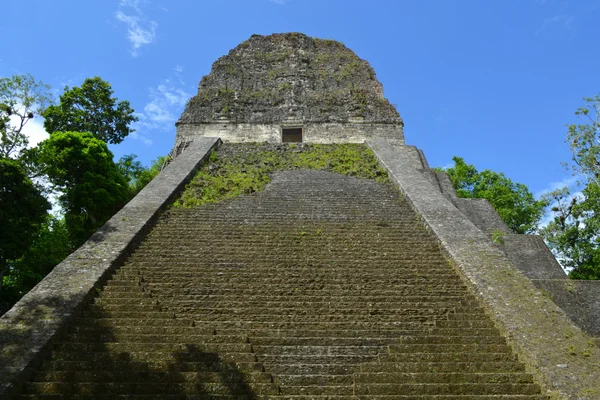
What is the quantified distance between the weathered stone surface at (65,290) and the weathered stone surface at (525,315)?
15.6 ft

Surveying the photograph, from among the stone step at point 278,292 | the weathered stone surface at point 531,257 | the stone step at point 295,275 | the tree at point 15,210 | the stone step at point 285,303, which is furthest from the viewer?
the weathered stone surface at point 531,257

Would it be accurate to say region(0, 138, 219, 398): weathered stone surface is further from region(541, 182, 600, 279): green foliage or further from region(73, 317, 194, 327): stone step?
region(541, 182, 600, 279): green foliage

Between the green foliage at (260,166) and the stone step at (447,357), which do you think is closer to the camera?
the stone step at (447,357)

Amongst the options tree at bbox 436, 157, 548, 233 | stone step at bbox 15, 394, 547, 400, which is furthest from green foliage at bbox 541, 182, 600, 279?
stone step at bbox 15, 394, 547, 400

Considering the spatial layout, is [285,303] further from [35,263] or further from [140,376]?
[35,263]

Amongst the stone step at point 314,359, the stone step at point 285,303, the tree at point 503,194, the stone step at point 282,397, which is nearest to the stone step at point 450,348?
the stone step at point 314,359

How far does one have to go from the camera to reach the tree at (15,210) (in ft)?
25.9

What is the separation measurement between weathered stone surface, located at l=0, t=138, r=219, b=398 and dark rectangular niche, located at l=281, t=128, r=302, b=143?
299 inches

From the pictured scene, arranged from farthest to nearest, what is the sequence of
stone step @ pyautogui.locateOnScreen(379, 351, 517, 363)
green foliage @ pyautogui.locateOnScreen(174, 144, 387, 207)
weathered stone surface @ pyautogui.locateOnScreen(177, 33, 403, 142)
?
weathered stone surface @ pyautogui.locateOnScreen(177, 33, 403, 142), green foliage @ pyautogui.locateOnScreen(174, 144, 387, 207), stone step @ pyautogui.locateOnScreen(379, 351, 517, 363)

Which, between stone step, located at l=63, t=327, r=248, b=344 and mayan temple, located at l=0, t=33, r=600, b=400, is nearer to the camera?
mayan temple, located at l=0, t=33, r=600, b=400

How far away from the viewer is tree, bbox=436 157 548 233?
20.4m

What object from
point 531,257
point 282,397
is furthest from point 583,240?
point 282,397

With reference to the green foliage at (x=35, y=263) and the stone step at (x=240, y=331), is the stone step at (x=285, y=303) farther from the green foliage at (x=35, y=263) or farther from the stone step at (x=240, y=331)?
the green foliage at (x=35, y=263)

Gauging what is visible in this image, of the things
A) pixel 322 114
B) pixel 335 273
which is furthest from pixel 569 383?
pixel 322 114
